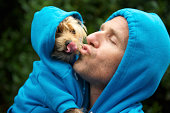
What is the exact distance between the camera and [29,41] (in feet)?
11.8

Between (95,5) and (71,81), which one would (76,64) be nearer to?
(71,81)

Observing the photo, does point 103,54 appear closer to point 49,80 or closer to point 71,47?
point 71,47

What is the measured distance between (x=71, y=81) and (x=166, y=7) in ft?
7.02

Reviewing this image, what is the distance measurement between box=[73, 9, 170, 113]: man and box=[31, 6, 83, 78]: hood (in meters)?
0.14

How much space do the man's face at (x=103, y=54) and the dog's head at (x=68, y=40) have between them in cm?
7

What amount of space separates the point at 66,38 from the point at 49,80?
0.36m

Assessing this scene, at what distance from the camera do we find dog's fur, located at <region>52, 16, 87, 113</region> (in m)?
1.69

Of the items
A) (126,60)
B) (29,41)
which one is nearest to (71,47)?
(126,60)

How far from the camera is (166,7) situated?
10.4 feet

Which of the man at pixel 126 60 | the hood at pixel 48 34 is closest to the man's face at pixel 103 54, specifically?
the man at pixel 126 60

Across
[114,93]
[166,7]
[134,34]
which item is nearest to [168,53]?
[134,34]

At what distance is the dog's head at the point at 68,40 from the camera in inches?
66.5

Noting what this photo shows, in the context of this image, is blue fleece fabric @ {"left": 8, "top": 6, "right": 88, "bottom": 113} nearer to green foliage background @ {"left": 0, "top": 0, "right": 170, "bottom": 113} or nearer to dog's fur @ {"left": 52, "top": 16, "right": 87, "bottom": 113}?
dog's fur @ {"left": 52, "top": 16, "right": 87, "bottom": 113}

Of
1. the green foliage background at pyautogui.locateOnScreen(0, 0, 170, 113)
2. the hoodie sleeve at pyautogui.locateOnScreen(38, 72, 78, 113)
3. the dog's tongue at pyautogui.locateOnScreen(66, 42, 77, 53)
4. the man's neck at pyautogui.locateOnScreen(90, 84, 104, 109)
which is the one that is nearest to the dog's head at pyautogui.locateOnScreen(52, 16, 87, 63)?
the dog's tongue at pyautogui.locateOnScreen(66, 42, 77, 53)
